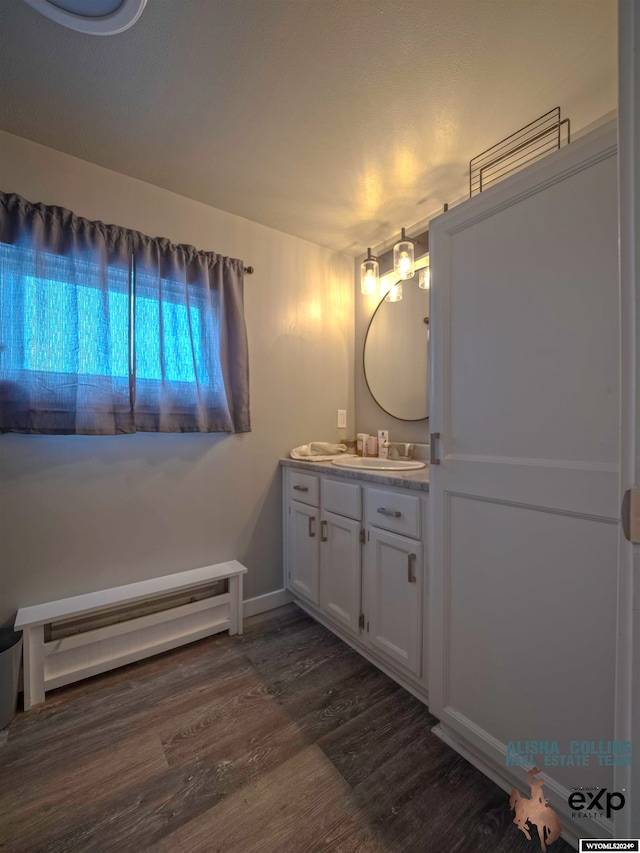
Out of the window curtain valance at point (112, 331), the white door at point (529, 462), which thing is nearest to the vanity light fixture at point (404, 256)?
the white door at point (529, 462)

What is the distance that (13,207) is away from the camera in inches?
57.5

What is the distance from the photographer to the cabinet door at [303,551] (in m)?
1.97

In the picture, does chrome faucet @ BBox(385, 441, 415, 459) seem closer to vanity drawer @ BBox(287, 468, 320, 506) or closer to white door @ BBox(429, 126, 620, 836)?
vanity drawer @ BBox(287, 468, 320, 506)

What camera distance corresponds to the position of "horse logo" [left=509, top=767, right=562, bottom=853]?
0.96 metres

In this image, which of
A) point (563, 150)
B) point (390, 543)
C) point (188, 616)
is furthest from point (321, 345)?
point (188, 616)

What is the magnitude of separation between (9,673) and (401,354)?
2.41 metres

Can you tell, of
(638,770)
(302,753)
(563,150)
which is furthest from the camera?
(302,753)

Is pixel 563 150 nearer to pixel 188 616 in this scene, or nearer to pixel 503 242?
pixel 503 242

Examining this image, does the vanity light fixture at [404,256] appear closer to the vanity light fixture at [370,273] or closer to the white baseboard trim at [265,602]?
the vanity light fixture at [370,273]

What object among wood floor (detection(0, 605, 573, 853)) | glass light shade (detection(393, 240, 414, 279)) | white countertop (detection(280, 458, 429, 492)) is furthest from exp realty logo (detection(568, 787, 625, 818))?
glass light shade (detection(393, 240, 414, 279))

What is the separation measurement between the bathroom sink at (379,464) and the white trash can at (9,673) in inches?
61.2

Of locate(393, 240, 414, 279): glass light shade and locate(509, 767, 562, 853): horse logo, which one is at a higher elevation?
locate(393, 240, 414, 279): glass light shade

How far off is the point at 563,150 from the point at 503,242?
0.23 m

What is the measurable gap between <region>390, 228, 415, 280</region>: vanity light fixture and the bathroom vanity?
118cm
